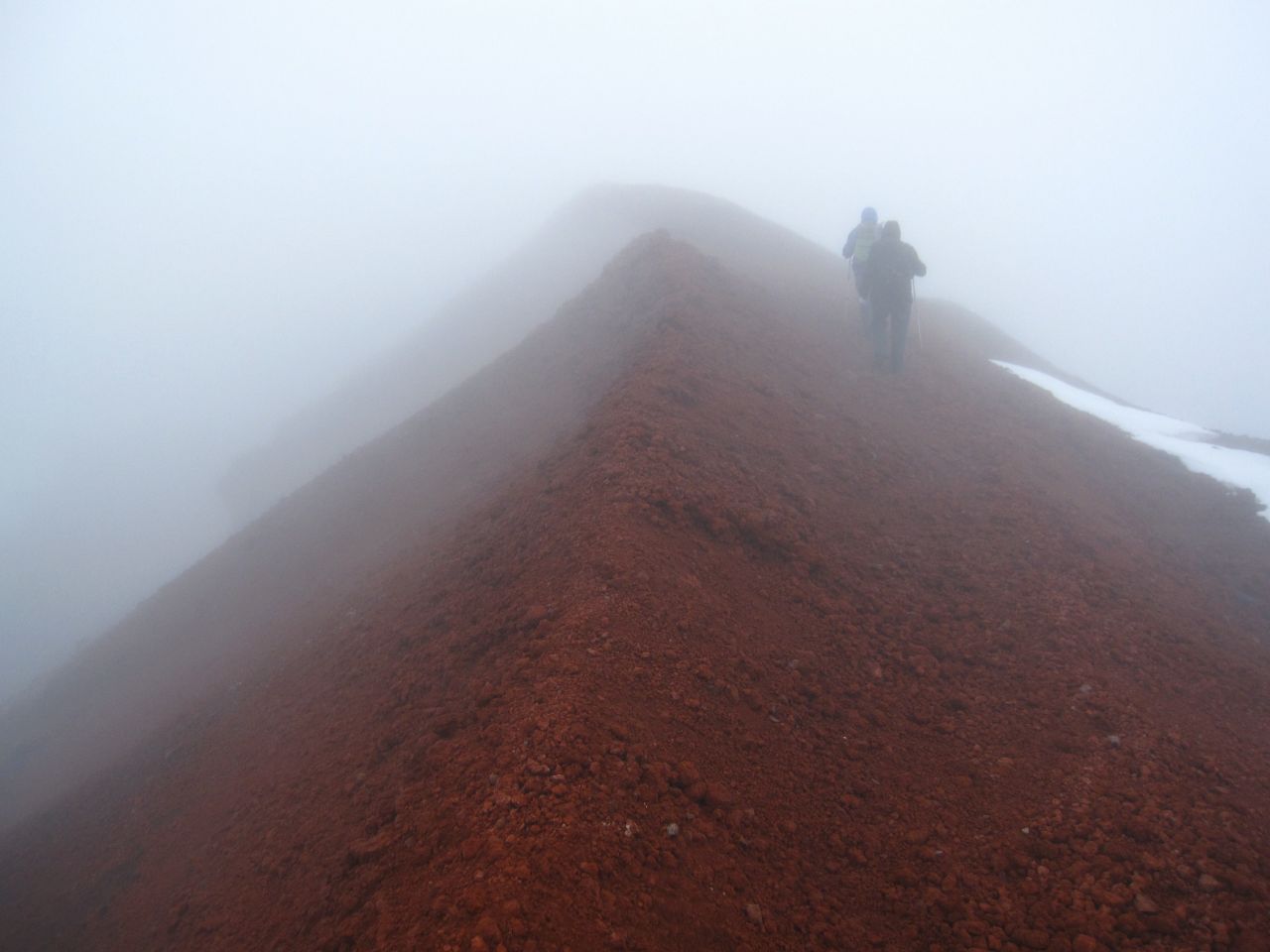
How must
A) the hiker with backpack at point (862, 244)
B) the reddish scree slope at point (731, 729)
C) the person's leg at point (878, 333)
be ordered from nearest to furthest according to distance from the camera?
the reddish scree slope at point (731, 729) → the person's leg at point (878, 333) → the hiker with backpack at point (862, 244)

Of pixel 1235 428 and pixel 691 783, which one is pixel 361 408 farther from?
pixel 1235 428

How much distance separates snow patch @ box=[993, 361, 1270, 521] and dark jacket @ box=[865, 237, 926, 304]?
5349 millimetres

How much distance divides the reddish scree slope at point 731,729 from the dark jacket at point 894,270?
2827 mm

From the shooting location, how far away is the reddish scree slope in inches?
132

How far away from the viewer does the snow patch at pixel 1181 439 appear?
36.4 ft

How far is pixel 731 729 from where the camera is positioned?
4.38 m

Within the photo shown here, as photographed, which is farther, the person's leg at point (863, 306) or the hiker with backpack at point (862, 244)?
the hiker with backpack at point (862, 244)

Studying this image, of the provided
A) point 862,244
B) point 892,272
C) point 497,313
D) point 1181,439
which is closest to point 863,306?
point 862,244

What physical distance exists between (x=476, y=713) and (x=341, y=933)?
4.52 feet

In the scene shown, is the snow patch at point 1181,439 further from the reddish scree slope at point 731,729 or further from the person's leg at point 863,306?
the person's leg at point 863,306

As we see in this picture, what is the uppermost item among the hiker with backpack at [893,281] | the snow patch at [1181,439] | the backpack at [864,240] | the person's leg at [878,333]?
the backpack at [864,240]

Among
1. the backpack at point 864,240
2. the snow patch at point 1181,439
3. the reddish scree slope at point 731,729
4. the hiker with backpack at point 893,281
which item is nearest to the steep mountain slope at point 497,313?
the snow patch at point 1181,439

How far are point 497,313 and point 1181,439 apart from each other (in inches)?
911

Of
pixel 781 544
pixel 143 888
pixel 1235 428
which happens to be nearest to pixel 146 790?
pixel 143 888
